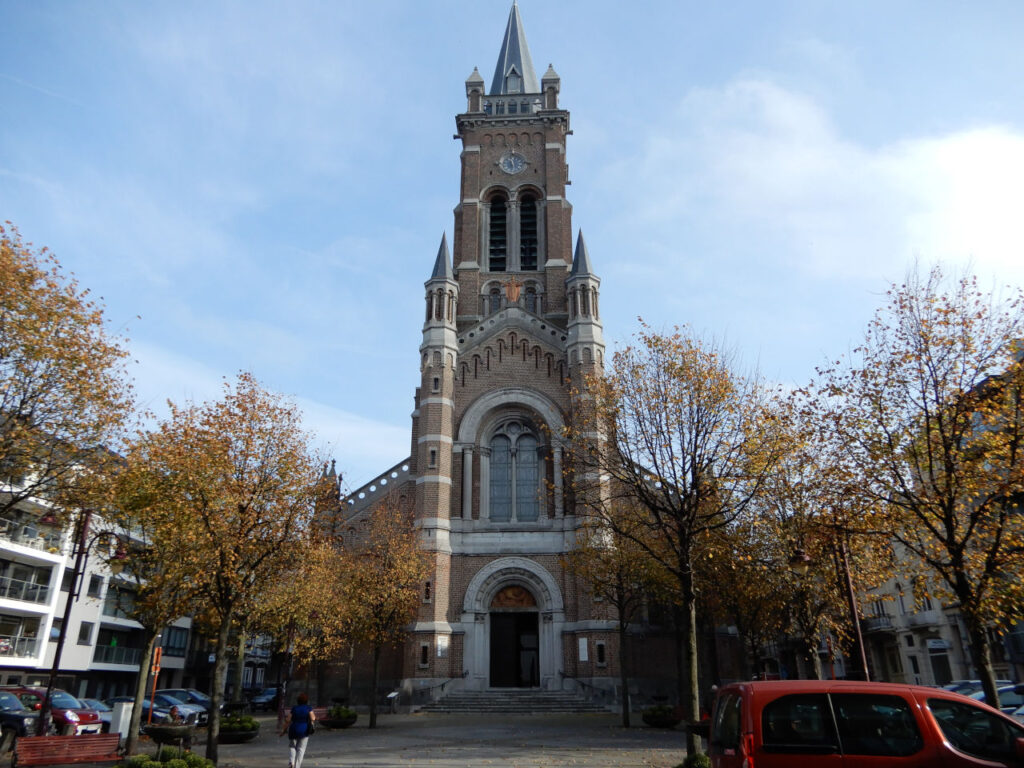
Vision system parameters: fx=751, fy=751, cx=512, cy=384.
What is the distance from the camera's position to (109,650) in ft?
144

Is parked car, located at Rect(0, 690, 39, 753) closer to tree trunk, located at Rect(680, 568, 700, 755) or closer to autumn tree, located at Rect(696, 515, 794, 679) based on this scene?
tree trunk, located at Rect(680, 568, 700, 755)

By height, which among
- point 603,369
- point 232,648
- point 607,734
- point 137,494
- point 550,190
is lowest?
point 607,734

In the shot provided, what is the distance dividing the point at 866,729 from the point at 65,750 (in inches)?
621

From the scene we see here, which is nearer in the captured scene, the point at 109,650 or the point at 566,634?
the point at 566,634

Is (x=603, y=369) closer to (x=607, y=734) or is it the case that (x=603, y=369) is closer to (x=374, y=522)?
(x=374, y=522)

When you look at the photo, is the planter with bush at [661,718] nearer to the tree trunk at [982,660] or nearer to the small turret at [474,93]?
the tree trunk at [982,660]

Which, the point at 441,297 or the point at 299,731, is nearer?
the point at 299,731

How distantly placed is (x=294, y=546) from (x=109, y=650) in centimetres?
3329

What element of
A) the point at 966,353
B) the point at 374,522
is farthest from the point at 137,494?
the point at 966,353

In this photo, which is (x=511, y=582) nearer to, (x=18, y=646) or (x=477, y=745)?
(x=477, y=745)

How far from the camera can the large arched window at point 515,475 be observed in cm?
3494

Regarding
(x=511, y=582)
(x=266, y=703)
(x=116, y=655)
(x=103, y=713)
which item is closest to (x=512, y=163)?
(x=511, y=582)

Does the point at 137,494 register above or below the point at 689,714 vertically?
above

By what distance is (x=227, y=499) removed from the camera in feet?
57.9
